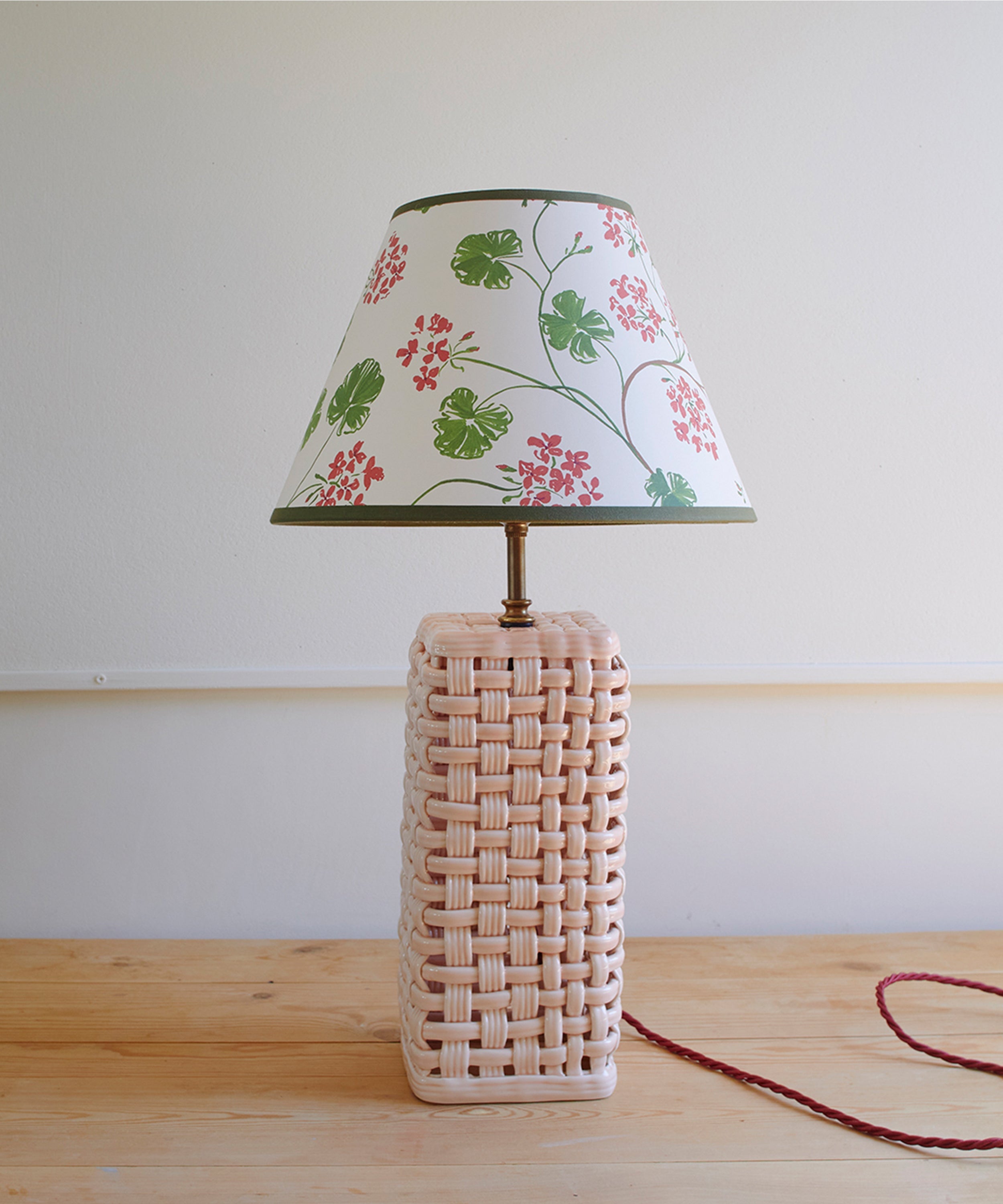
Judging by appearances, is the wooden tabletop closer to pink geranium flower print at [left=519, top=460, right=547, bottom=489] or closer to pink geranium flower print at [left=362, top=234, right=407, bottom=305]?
pink geranium flower print at [left=519, top=460, right=547, bottom=489]

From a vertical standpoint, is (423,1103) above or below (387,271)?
below

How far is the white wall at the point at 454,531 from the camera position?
1.08 metres

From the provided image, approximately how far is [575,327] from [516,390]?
0.06m

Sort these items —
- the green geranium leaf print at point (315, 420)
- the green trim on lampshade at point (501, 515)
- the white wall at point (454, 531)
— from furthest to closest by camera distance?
1. the white wall at point (454, 531)
2. the green geranium leaf print at point (315, 420)
3. the green trim on lampshade at point (501, 515)

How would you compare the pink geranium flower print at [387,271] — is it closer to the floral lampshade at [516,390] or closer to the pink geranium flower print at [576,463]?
the floral lampshade at [516,390]

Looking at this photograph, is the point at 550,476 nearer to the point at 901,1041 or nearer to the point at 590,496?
the point at 590,496

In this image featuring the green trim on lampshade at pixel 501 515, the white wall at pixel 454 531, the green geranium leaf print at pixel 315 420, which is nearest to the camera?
the green trim on lampshade at pixel 501 515

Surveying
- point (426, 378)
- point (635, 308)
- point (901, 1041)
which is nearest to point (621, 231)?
point (635, 308)

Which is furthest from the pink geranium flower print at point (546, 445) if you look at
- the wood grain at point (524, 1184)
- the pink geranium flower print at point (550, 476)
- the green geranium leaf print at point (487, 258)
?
the wood grain at point (524, 1184)

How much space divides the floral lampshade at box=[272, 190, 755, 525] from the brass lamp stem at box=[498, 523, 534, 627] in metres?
0.15

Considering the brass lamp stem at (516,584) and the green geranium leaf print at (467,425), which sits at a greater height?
the green geranium leaf print at (467,425)

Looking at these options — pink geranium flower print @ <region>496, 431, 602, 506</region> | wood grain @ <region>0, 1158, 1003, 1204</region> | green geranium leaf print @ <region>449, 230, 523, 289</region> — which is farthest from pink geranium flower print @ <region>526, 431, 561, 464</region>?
wood grain @ <region>0, 1158, 1003, 1204</region>

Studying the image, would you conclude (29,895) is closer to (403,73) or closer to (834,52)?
(403,73)

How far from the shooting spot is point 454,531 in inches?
43.9
